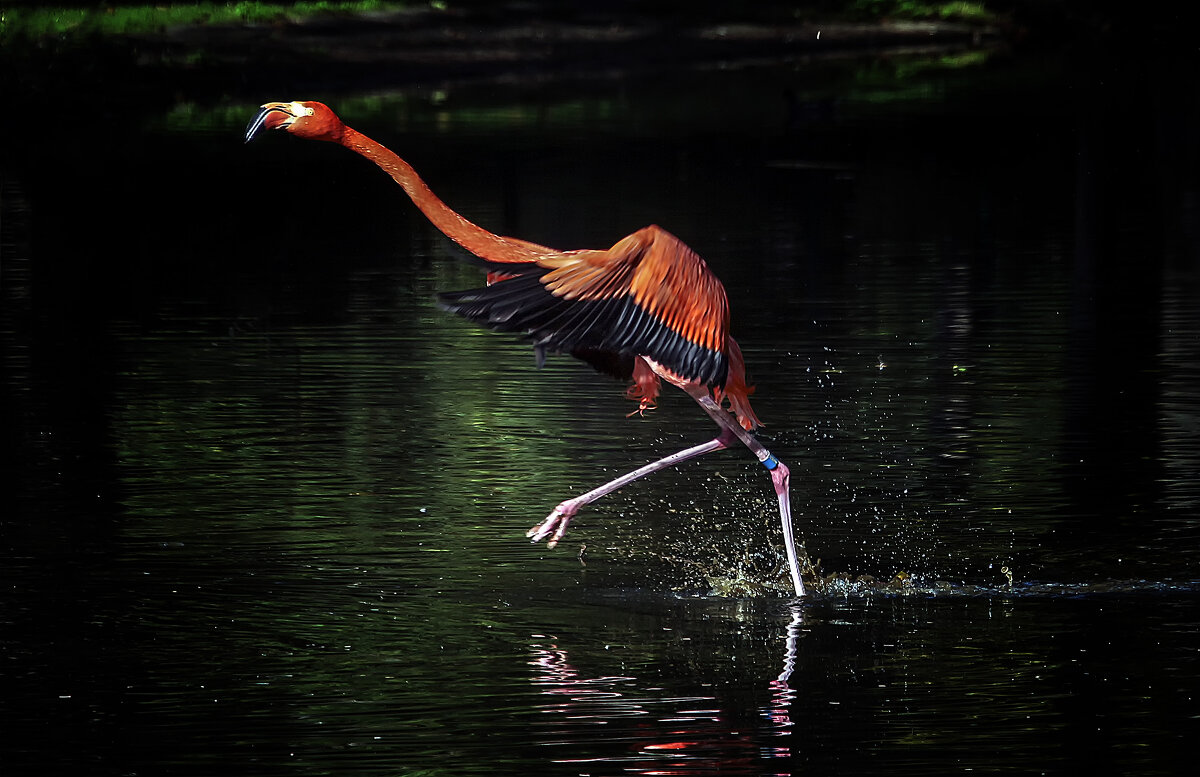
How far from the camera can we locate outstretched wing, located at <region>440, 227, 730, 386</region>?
25.1 ft

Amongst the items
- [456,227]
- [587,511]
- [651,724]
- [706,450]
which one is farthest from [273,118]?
[651,724]

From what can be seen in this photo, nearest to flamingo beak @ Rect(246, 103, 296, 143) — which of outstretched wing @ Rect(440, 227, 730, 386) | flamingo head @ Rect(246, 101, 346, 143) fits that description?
flamingo head @ Rect(246, 101, 346, 143)

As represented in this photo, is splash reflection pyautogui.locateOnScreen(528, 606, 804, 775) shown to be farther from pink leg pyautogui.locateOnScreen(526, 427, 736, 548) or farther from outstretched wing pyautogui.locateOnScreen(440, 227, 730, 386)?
outstretched wing pyautogui.locateOnScreen(440, 227, 730, 386)

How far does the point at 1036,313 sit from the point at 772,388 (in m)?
3.25

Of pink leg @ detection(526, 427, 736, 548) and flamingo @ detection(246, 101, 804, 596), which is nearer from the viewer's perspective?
flamingo @ detection(246, 101, 804, 596)

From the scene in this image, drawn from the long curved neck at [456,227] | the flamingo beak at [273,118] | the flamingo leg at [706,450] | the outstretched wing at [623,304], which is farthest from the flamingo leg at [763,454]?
the flamingo beak at [273,118]

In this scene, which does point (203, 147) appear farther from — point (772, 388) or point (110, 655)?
point (110, 655)

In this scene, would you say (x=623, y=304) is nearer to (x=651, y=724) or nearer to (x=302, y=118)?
(x=302, y=118)

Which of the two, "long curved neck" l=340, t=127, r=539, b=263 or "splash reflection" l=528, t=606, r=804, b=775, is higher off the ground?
"long curved neck" l=340, t=127, r=539, b=263

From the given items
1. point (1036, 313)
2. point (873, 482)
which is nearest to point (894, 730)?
point (873, 482)

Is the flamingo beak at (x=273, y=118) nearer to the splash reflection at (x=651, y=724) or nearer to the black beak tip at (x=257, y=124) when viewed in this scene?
the black beak tip at (x=257, y=124)

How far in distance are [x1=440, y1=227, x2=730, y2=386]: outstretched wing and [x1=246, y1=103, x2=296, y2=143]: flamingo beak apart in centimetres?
94

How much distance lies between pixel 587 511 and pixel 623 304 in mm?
2105

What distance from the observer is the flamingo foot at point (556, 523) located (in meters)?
8.42
